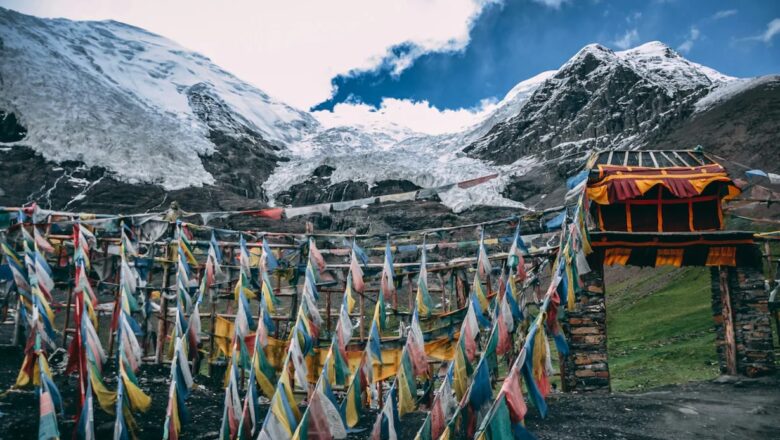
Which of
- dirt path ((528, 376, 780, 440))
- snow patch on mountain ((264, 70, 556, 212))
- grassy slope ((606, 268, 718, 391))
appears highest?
snow patch on mountain ((264, 70, 556, 212))

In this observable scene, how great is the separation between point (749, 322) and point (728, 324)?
1.50 feet

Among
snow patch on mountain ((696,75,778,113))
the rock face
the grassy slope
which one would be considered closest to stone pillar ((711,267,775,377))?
the grassy slope

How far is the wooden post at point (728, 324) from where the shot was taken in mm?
12812

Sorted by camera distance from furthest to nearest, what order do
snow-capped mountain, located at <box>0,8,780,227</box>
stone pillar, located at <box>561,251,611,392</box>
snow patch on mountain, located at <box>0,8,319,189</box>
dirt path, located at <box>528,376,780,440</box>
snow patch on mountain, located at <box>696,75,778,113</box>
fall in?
1. snow patch on mountain, located at <box>696,75,778,113</box>
2. snow patch on mountain, located at <box>0,8,319,189</box>
3. snow-capped mountain, located at <box>0,8,780,227</box>
4. stone pillar, located at <box>561,251,611,392</box>
5. dirt path, located at <box>528,376,780,440</box>

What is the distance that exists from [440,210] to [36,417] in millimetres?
66369

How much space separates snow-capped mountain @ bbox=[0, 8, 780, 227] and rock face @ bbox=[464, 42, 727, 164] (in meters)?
0.35

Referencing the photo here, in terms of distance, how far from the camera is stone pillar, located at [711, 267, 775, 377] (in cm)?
1255

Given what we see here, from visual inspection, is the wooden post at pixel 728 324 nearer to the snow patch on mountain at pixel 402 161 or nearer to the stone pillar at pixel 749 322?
the stone pillar at pixel 749 322

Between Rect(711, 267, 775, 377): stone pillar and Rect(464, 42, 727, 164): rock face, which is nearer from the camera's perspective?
Rect(711, 267, 775, 377): stone pillar

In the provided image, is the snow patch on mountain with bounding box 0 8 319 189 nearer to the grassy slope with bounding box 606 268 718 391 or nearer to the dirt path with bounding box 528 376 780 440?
the grassy slope with bounding box 606 268 718 391

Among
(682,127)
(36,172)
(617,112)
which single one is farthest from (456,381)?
(617,112)

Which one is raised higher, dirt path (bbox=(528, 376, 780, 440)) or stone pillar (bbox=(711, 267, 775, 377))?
stone pillar (bbox=(711, 267, 775, 377))

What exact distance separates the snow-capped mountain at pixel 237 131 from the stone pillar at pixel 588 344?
2031 inches

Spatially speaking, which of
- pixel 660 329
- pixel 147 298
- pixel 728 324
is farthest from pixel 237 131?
pixel 728 324
